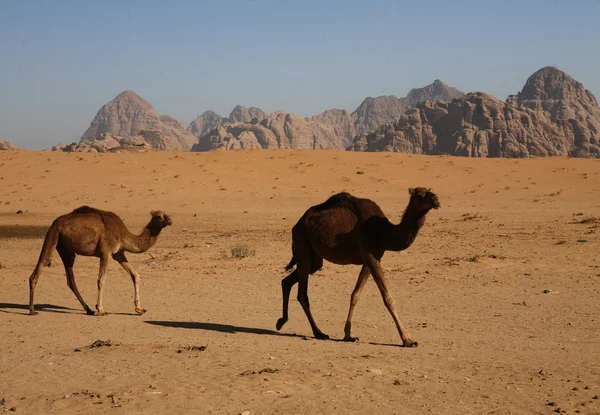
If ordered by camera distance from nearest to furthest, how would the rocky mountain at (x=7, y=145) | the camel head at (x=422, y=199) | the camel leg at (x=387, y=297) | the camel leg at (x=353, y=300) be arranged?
the camel head at (x=422, y=199) < the camel leg at (x=387, y=297) < the camel leg at (x=353, y=300) < the rocky mountain at (x=7, y=145)

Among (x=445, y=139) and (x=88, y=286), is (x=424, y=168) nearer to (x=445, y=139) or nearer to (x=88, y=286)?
(x=88, y=286)

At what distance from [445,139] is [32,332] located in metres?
108

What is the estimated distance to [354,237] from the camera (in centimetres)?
1045

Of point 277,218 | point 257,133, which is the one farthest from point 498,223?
point 257,133

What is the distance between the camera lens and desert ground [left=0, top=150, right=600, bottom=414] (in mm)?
7488

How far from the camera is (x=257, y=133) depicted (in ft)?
546

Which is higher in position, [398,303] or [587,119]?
[587,119]

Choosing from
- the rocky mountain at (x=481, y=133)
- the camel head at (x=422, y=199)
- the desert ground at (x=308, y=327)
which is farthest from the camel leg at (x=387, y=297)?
the rocky mountain at (x=481, y=133)

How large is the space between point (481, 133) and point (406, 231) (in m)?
100

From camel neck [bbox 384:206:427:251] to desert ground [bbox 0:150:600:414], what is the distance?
1.42 meters

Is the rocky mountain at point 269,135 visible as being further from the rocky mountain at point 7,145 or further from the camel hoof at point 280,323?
the camel hoof at point 280,323

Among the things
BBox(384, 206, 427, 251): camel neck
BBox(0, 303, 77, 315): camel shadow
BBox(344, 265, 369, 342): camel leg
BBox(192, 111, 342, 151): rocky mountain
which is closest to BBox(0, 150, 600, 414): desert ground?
BBox(0, 303, 77, 315): camel shadow

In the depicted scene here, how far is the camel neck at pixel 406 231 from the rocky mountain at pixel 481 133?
95.3 metres

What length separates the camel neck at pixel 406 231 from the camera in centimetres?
1002
